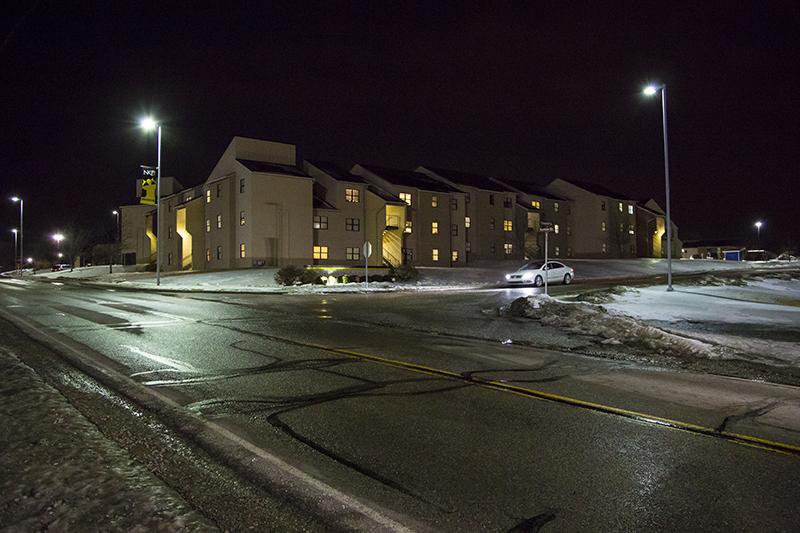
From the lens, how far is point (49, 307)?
18.8 m

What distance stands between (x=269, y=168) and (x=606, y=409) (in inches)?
1688

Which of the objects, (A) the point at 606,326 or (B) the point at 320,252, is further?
(B) the point at 320,252

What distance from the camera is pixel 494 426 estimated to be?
5.48 m

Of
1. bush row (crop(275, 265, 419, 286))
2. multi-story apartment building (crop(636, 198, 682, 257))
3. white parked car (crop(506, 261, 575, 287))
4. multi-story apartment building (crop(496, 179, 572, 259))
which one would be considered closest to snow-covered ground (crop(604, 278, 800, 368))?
white parked car (crop(506, 261, 575, 287))

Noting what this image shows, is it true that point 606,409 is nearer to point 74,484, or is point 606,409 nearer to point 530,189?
point 74,484

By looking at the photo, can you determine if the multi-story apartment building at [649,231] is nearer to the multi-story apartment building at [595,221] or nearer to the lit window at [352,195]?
the multi-story apartment building at [595,221]

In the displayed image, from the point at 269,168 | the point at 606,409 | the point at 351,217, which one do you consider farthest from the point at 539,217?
the point at 606,409

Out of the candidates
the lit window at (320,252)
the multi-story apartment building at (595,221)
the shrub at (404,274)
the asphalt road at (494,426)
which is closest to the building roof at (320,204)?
the lit window at (320,252)

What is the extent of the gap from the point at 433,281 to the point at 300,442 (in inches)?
1233

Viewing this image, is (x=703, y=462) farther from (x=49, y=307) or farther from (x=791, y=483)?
(x=49, y=307)

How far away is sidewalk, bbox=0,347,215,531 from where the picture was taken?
3.35 meters

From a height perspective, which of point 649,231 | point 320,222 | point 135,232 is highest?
point 135,232

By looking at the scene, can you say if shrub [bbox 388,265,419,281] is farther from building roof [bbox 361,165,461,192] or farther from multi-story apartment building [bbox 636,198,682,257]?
multi-story apartment building [bbox 636,198,682,257]

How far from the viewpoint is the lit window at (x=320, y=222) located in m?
47.3
